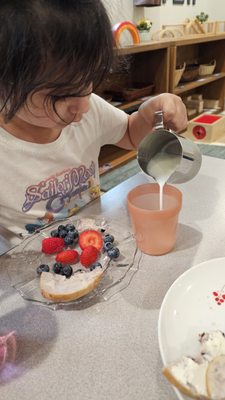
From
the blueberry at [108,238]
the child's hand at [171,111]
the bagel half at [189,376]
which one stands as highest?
the child's hand at [171,111]

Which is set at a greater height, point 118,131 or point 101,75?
point 101,75

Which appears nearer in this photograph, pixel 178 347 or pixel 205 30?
pixel 178 347

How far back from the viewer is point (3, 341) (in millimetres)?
427

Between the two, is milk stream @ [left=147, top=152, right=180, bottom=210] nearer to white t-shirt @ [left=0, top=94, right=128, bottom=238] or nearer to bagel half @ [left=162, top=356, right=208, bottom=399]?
white t-shirt @ [left=0, top=94, right=128, bottom=238]

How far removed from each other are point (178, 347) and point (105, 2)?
0.48 metres

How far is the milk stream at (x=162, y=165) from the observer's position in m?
0.63

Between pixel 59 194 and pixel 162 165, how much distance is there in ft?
0.97

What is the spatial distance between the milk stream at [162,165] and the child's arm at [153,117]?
0.10 m

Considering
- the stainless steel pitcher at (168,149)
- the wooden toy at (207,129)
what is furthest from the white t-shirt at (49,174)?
the wooden toy at (207,129)

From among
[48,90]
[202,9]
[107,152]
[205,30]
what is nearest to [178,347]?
[48,90]

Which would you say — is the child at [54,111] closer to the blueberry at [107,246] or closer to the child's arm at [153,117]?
the child's arm at [153,117]

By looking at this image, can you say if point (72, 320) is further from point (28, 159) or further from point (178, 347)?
point (28, 159)

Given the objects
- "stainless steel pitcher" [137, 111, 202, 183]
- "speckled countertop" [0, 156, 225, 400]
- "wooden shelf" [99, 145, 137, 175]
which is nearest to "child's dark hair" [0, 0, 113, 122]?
"stainless steel pitcher" [137, 111, 202, 183]

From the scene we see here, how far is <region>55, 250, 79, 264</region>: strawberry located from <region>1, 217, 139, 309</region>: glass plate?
0.4 inches
